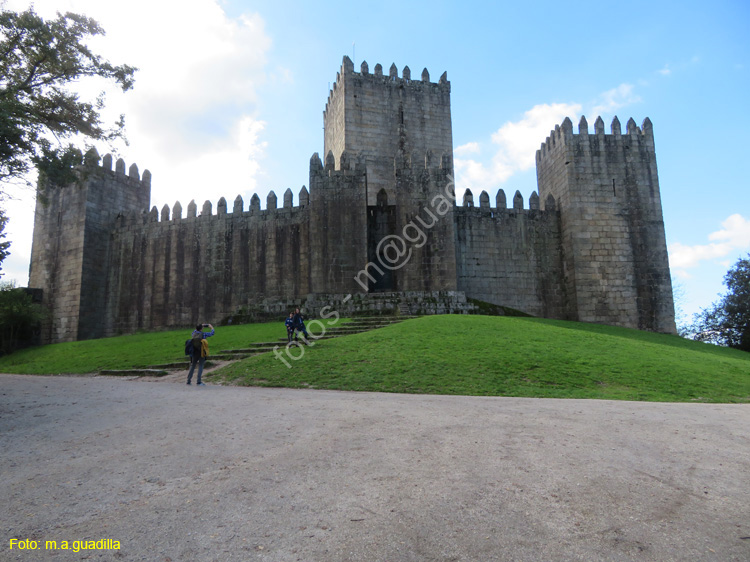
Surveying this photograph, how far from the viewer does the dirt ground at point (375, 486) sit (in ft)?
10.5

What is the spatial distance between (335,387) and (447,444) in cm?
539

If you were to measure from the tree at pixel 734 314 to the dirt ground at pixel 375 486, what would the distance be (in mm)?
25234

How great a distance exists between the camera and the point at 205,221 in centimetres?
2636

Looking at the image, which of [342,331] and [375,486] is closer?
[375,486]

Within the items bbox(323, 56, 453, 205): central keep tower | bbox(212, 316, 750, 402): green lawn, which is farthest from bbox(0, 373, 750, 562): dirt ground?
bbox(323, 56, 453, 205): central keep tower

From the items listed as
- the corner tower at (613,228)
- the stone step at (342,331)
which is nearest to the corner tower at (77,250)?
the stone step at (342,331)

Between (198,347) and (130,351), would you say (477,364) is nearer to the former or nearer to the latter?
(198,347)

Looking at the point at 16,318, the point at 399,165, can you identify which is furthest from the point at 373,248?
the point at 16,318

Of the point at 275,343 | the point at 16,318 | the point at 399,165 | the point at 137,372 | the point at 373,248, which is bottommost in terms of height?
the point at 137,372

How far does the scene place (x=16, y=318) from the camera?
24844 millimetres

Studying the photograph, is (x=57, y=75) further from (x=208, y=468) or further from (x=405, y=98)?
(x=405, y=98)

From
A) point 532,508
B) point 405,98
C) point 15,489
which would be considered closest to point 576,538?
point 532,508

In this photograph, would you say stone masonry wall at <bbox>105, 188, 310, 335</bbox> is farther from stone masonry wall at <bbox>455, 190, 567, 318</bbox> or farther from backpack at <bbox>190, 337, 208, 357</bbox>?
backpack at <bbox>190, 337, 208, 357</bbox>

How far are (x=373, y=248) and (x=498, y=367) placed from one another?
1326 centimetres
